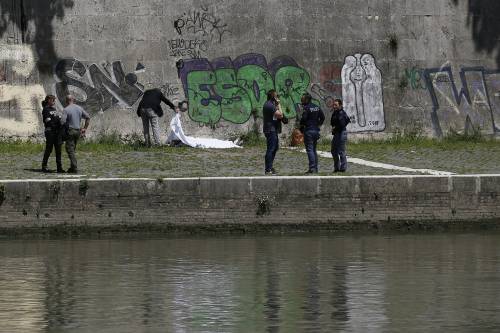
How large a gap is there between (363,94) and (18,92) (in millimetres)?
7445

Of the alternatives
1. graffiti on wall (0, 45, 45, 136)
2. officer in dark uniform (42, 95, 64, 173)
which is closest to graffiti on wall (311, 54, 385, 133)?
graffiti on wall (0, 45, 45, 136)

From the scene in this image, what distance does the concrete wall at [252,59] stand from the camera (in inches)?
1194

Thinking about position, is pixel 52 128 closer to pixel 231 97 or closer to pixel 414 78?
pixel 231 97

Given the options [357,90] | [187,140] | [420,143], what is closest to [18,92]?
[187,140]

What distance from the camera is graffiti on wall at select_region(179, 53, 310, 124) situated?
31188mm

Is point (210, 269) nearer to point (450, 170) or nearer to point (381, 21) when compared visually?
point (450, 170)

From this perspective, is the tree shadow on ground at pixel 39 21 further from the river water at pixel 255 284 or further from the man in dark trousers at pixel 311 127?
the river water at pixel 255 284

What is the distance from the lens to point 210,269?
56.1 feet

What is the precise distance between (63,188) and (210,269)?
A: 15.2 feet

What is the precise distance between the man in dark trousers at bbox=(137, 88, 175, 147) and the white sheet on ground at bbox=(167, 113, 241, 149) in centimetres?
38

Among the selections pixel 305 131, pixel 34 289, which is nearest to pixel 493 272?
pixel 34 289

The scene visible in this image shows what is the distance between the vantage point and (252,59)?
3139cm

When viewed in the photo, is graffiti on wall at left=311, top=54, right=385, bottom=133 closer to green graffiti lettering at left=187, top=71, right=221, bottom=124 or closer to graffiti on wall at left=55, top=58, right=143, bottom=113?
green graffiti lettering at left=187, top=71, right=221, bottom=124

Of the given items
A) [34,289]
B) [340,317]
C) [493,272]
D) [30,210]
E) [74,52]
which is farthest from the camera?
[74,52]
